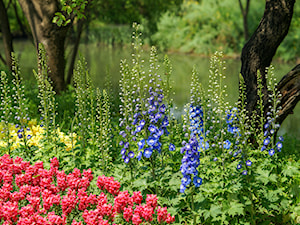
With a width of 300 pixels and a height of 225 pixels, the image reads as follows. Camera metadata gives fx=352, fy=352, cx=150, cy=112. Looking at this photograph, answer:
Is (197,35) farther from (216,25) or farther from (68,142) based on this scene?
(68,142)

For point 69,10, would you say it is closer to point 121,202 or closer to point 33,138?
point 33,138

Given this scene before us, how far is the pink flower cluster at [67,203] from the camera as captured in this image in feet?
12.3

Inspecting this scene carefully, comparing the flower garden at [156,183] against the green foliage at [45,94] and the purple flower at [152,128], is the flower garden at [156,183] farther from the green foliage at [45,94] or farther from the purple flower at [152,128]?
the green foliage at [45,94]

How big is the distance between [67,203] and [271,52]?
4.80 metres

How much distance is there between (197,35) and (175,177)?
77.7ft

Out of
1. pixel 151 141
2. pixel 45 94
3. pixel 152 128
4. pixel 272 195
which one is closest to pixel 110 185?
pixel 151 141

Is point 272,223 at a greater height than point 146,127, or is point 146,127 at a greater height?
point 146,127

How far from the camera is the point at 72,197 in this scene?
402 centimetres

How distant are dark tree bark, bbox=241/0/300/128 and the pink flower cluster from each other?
3420 mm

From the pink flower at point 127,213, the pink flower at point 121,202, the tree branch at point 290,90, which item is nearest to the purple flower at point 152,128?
the pink flower at point 121,202

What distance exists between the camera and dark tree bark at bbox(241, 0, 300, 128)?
633 centimetres

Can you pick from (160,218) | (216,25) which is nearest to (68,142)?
(160,218)

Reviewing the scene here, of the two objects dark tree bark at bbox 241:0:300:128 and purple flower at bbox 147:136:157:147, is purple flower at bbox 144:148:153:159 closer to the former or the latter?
purple flower at bbox 147:136:157:147

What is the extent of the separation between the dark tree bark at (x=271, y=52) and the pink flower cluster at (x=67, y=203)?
11.2ft
